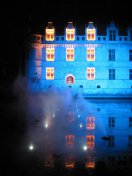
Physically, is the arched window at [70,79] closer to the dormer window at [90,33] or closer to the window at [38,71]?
the window at [38,71]

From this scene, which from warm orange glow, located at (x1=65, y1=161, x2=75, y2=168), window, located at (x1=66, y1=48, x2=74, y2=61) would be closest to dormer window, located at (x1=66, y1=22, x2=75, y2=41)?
window, located at (x1=66, y1=48, x2=74, y2=61)

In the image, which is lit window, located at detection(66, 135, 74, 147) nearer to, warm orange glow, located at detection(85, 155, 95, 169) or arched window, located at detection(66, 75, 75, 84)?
warm orange glow, located at detection(85, 155, 95, 169)

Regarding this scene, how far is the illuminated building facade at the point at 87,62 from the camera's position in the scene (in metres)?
37.3

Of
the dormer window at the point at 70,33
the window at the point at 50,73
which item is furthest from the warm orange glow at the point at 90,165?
the dormer window at the point at 70,33

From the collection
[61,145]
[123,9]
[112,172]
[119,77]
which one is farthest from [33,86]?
[112,172]

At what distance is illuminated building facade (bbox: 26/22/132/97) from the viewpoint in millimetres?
37312

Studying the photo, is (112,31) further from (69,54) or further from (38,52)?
(38,52)

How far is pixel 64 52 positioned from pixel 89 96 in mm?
5376

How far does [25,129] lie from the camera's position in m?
13.8

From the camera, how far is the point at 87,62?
37.4 meters

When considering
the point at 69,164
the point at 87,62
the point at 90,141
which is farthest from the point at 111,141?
the point at 87,62

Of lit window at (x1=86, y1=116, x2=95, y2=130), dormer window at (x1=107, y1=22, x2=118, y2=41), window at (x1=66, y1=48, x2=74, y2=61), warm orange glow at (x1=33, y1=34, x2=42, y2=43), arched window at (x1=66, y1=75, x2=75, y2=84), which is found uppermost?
dormer window at (x1=107, y1=22, x2=118, y2=41)

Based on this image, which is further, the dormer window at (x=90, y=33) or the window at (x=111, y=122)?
the dormer window at (x=90, y=33)

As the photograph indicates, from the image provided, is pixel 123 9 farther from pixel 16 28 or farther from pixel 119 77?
pixel 16 28
